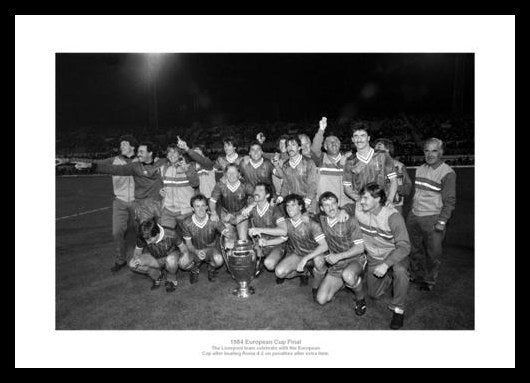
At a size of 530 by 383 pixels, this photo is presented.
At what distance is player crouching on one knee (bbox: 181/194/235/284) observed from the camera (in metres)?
4.89

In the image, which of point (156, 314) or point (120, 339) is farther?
point (156, 314)

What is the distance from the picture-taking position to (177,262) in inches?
189

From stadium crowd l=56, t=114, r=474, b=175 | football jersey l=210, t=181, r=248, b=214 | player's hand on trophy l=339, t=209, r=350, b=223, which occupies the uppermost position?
stadium crowd l=56, t=114, r=474, b=175

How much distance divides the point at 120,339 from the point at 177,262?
1.23 m

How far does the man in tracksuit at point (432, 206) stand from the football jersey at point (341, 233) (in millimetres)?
956

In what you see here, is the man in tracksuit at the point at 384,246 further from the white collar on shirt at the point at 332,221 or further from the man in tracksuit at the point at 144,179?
the man in tracksuit at the point at 144,179

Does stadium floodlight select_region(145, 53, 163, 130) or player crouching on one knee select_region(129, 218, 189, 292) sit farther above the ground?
stadium floodlight select_region(145, 53, 163, 130)

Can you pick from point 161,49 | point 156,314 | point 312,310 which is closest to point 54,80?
point 161,49

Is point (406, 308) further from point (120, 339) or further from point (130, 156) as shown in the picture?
point (130, 156)

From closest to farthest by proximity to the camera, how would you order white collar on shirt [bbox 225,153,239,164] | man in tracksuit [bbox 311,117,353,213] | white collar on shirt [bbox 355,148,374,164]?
white collar on shirt [bbox 355,148,374,164], man in tracksuit [bbox 311,117,353,213], white collar on shirt [bbox 225,153,239,164]

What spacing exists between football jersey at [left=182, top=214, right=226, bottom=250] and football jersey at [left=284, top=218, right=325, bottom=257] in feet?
3.08

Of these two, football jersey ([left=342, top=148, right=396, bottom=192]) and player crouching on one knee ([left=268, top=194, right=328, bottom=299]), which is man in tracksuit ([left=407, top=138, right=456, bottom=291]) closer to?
football jersey ([left=342, top=148, right=396, bottom=192])

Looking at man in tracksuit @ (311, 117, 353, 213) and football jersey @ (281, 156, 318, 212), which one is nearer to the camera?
football jersey @ (281, 156, 318, 212)
